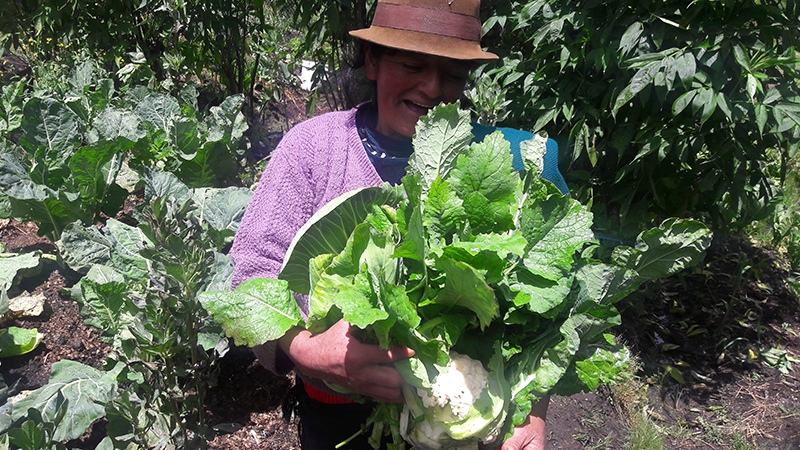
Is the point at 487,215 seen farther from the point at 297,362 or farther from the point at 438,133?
the point at 297,362

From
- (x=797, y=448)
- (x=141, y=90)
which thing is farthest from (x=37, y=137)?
(x=797, y=448)

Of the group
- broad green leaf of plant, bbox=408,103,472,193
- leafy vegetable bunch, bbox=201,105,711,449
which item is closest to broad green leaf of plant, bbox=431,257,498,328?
leafy vegetable bunch, bbox=201,105,711,449

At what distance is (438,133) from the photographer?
1.15 meters

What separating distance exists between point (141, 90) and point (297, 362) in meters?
3.00

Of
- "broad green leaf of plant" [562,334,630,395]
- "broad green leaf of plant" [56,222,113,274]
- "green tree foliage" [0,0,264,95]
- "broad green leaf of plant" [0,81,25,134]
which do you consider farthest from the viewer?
"green tree foliage" [0,0,264,95]

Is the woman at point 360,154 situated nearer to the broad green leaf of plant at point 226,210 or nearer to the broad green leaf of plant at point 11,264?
the broad green leaf of plant at point 226,210

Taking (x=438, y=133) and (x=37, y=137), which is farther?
(x=37, y=137)

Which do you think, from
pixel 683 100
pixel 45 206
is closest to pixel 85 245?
pixel 45 206

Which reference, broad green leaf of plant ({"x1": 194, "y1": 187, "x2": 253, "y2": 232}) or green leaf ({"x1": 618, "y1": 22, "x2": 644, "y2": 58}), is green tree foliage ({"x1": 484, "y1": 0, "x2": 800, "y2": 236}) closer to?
green leaf ({"x1": 618, "y1": 22, "x2": 644, "y2": 58})

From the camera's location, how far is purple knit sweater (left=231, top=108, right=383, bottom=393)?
49.4 inches

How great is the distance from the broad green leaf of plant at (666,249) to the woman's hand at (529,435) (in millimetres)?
461

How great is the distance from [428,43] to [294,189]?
512mm

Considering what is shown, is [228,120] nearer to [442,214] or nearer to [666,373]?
[442,214]

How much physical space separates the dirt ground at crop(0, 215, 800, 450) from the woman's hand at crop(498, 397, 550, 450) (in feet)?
3.99
